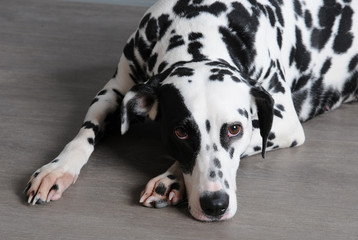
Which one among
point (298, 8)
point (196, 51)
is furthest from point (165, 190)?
point (298, 8)

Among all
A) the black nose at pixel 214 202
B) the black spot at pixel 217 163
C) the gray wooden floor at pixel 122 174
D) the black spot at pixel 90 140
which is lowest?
the gray wooden floor at pixel 122 174

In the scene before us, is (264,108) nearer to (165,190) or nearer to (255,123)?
(255,123)

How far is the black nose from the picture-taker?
8.00 ft

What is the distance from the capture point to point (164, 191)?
8.73ft

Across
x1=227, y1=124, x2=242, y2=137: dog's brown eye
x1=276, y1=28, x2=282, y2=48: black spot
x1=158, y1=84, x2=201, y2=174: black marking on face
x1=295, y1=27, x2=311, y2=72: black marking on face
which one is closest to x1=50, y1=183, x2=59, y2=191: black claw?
x1=158, y1=84, x2=201, y2=174: black marking on face

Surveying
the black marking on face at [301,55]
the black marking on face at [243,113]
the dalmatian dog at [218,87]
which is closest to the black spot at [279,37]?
the dalmatian dog at [218,87]

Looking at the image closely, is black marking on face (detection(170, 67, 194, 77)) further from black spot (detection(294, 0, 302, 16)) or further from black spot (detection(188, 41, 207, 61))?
black spot (detection(294, 0, 302, 16))

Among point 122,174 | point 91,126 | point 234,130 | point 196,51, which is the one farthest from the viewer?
point 91,126

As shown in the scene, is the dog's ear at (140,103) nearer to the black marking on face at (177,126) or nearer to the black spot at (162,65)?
the black marking on face at (177,126)

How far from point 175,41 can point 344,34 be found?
1.02 m

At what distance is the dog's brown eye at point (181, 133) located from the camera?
255cm

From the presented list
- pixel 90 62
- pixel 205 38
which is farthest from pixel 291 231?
pixel 90 62

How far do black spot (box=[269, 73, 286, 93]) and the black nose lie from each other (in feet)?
2.56

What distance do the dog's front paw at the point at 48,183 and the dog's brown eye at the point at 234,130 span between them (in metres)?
0.68
